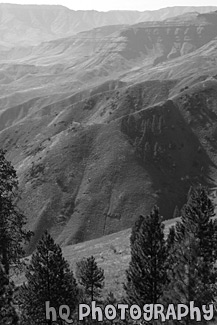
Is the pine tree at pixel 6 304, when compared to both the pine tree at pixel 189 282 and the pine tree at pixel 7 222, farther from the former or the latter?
the pine tree at pixel 189 282

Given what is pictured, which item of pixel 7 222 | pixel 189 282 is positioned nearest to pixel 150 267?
pixel 189 282

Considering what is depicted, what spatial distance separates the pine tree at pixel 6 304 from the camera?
2180 cm

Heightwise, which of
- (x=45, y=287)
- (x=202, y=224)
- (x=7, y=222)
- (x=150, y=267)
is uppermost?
(x=7, y=222)

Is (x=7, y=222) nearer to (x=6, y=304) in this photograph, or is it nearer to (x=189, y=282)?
(x=6, y=304)

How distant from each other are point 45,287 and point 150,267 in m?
9.65

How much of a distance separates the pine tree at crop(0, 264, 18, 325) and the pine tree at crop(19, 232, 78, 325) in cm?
823

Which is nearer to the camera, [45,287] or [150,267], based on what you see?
[45,287]

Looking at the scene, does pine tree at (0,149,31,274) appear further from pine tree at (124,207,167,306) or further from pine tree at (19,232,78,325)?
pine tree at (124,207,167,306)

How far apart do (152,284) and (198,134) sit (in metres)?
164

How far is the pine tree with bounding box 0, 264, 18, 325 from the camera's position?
21797mm

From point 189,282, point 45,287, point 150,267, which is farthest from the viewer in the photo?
point 150,267


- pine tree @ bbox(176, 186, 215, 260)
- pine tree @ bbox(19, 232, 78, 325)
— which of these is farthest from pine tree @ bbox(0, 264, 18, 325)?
pine tree @ bbox(176, 186, 215, 260)

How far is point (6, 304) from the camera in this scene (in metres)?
22.2

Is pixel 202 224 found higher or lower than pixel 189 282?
higher
